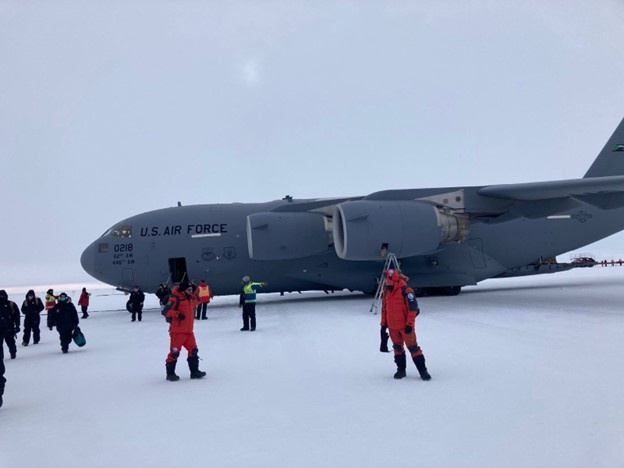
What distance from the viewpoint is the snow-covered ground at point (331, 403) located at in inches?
193

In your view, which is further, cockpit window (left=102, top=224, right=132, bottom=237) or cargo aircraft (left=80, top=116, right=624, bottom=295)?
cockpit window (left=102, top=224, right=132, bottom=237)

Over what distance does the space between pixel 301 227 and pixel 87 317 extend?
8447 mm

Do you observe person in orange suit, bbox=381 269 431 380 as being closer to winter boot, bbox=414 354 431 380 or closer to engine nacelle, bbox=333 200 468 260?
winter boot, bbox=414 354 431 380

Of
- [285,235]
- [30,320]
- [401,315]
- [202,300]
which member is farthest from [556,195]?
[30,320]

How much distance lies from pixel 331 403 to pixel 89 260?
16.4 metres

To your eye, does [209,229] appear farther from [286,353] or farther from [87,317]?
[286,353]

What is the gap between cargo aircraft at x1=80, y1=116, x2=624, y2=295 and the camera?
18.3 metres

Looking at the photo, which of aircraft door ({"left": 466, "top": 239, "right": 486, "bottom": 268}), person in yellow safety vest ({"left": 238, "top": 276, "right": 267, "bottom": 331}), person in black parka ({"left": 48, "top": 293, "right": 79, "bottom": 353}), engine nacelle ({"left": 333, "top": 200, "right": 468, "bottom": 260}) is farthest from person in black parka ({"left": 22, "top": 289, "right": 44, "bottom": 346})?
aircraft door ({"left": 466, "top": 239, "right": 486, "bottom": 268})

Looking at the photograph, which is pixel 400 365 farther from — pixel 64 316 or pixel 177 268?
pixel 177 268

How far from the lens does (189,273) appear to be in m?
20.0

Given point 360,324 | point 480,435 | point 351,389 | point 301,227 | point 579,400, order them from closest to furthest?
1. point 480,435
2. point 579,400
3. point 351,389
4. point 360,324
5. point 301,227

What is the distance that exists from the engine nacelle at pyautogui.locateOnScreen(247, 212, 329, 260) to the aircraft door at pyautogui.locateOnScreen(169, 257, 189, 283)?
8.58ft

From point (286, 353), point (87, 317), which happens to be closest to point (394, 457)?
point (286, 353)

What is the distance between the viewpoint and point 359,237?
17.8 m
